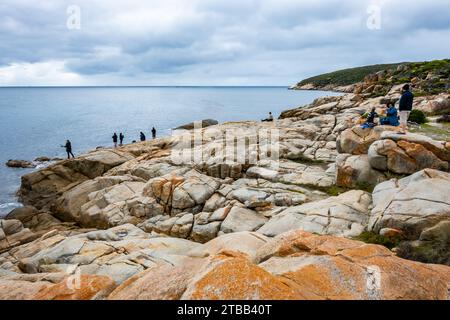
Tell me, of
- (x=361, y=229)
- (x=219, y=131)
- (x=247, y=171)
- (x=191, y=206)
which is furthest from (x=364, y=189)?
(x=219, y=131)

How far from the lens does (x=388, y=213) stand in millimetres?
13727

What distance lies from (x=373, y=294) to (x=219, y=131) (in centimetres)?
3466

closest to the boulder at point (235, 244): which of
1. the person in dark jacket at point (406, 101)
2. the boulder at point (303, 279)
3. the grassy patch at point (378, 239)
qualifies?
the boulder at point (303, 279)

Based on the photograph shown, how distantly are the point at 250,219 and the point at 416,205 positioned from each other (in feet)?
30.0

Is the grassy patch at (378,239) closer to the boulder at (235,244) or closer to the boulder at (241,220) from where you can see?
the boulder at (235,244)

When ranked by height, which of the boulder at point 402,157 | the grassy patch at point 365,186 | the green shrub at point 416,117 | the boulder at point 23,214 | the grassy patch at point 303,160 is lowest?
the boulder at point 23,214

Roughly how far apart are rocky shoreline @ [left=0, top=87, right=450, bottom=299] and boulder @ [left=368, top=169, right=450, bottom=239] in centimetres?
5

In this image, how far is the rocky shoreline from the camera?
7.09m

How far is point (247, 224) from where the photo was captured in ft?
60.6

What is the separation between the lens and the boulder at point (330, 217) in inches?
581

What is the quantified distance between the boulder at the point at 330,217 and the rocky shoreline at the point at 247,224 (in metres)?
0.09

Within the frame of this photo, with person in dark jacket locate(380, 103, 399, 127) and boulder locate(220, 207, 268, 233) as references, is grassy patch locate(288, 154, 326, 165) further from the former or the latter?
boulder locate(220, 207, 268, 233)

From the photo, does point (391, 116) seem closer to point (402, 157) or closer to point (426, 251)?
point (402, 157)
